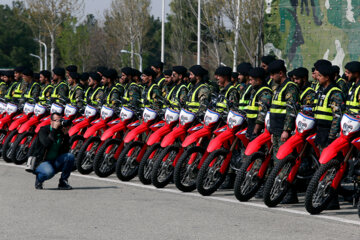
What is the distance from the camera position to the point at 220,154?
35.2ft

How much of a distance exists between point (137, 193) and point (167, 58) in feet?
240

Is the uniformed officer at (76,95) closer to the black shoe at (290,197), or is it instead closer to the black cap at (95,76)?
the black cap at (95,76)

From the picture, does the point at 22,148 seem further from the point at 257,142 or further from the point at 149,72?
the point at 257,142

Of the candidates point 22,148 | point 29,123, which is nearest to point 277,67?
point 29,123

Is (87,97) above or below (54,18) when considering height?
below

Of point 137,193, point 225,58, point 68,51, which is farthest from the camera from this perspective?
point 68,51

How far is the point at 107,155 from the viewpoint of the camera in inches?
495

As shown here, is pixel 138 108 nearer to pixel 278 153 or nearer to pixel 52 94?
pixel 52 94

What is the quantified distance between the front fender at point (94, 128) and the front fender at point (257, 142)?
366cm

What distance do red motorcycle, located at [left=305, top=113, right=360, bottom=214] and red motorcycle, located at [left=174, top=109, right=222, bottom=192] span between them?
7.64 feet

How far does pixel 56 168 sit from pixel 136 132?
140 cm

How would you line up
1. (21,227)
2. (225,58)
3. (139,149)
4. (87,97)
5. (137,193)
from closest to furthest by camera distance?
(21,227) < (137,193) < (139,149) < (87,97) < (225,58)

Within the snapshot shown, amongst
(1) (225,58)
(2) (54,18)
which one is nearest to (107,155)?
(2) (54,18)

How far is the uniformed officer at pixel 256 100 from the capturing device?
10788mm
